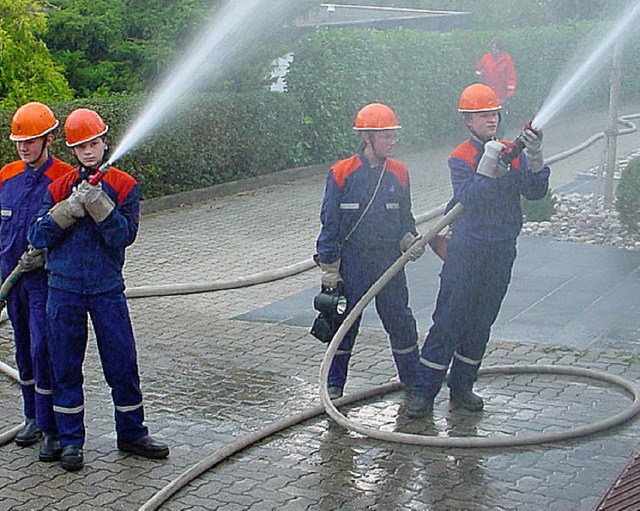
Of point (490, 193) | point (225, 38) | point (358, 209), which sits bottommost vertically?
point (358, 209)

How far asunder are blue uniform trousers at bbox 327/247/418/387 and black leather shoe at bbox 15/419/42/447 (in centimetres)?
181

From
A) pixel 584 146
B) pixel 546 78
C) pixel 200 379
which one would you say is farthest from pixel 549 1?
pixel 200 379

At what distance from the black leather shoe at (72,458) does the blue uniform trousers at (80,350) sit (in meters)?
0.04

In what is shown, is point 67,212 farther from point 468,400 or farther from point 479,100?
point 468,400

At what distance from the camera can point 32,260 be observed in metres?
5.86

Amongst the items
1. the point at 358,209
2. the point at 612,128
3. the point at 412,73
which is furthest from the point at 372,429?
the point at 412,73

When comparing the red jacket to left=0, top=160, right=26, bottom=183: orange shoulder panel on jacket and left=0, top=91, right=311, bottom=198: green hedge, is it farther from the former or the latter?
left=0, top=160, right=26, bottom=183: orange shoulder panel on jacket

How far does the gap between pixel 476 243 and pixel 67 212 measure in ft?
7.63

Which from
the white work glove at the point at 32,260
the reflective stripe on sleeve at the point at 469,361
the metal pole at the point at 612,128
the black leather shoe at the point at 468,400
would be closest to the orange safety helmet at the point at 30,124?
the white work glove at the point at 32,260

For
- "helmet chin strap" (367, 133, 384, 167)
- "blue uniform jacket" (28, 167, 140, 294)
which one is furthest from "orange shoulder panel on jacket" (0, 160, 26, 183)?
"helmet chin strap" (367, 133, 384, 167)

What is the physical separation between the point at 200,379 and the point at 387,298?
1.50 meters

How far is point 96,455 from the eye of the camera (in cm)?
604

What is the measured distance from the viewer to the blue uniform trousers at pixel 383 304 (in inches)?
262

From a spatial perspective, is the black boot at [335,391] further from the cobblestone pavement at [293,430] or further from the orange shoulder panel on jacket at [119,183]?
the orange shoulder panel on jacket at [119,183]
